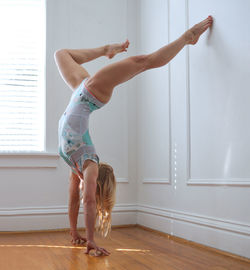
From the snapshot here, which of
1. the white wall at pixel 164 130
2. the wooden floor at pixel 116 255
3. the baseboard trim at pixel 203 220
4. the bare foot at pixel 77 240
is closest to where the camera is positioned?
the wooden floor at pixel 116 255

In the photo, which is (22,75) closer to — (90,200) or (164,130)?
(164,130)

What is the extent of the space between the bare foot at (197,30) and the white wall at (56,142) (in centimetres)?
126

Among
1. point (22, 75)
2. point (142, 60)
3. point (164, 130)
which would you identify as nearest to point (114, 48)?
point (142, 60)

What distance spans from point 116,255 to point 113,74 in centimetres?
111

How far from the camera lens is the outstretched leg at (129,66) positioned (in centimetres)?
242

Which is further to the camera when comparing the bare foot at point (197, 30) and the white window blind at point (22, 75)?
the white window blind at point (22, 75)

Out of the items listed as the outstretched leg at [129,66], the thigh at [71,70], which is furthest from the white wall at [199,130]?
the thigh at [71,70]

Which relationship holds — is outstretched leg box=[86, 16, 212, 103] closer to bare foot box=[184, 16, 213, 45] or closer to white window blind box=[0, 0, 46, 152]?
bare foot box=[184, 16, 213, 45]

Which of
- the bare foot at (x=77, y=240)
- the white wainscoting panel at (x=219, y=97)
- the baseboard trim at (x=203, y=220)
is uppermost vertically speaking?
the white wainscoting panel at (x=219, y=97)

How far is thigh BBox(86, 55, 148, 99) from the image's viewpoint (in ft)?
7.93

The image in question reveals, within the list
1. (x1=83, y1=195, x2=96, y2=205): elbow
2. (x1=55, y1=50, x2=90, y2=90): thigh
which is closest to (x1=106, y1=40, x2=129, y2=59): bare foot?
(x1=55, y1=50, x2=90, y2=90): thigh

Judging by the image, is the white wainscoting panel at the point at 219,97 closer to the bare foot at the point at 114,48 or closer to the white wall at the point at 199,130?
the white wall at the point at 199,130

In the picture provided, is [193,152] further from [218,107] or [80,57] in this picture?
[80,57]

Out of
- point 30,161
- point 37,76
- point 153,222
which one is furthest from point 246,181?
point 37,76
